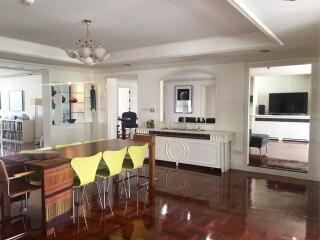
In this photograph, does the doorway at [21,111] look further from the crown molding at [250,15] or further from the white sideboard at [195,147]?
the crown molding at [250,15]

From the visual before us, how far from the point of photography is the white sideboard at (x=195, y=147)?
5.25m

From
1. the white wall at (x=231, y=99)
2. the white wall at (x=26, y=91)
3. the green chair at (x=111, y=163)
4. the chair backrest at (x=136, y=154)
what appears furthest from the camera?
the white wall at (x=26, y=91)

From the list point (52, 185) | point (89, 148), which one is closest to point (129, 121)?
point (89, 148)

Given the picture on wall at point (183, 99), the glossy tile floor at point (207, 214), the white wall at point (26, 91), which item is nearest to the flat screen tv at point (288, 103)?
the picture on wall at point (183, 99)

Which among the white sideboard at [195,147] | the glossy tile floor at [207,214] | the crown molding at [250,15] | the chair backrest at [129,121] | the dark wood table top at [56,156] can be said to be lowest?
the glossy tile floor at [207,214]

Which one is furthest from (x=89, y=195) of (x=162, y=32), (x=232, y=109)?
(x=232, y=109)

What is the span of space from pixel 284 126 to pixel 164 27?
265 inches

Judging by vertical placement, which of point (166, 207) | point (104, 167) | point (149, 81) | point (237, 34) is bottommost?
point (166, 207)

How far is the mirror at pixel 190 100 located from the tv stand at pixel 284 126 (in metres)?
3.63

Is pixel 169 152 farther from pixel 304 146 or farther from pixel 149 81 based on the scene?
pixel 304 146

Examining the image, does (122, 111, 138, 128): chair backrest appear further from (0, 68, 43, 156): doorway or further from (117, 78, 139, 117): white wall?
(0, 68, 43, 156): doorway

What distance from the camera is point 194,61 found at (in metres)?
5.68

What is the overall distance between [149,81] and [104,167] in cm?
324

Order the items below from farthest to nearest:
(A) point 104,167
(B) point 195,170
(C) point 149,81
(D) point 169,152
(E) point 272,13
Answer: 1. (C) point 149,81
2. (D) point 169,152
3. (B) point 195,170
4. (A) point 104,167
5. (E) point 272,13
